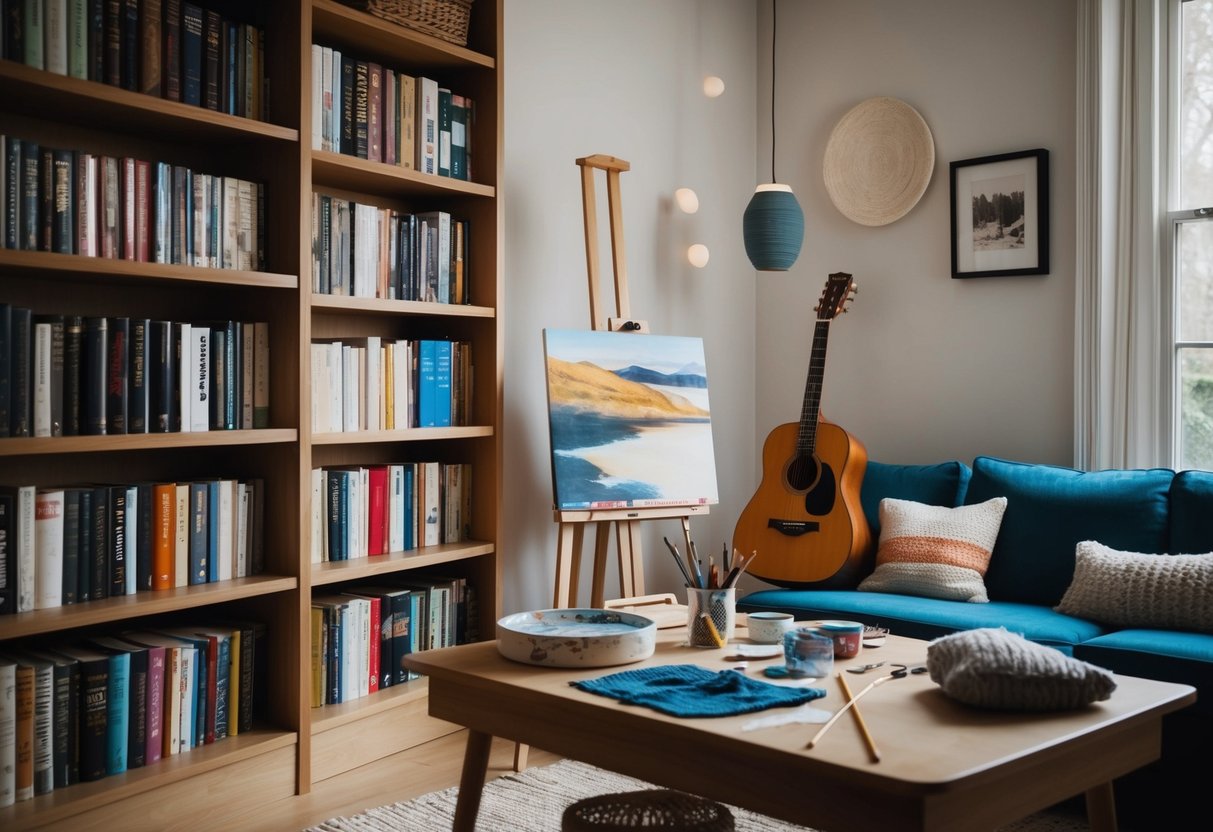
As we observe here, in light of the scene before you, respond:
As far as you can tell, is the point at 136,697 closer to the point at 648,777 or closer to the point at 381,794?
the point at 381,794

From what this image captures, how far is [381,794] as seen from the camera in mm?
2736

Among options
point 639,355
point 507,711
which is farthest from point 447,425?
point 507,711

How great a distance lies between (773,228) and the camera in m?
3.90

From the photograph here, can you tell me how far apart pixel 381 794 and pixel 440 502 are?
0.85 meters

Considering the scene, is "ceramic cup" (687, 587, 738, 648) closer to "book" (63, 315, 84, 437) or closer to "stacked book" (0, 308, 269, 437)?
"stacked book" (0, 308, 269, 437)

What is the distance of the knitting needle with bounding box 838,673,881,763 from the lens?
139 cm

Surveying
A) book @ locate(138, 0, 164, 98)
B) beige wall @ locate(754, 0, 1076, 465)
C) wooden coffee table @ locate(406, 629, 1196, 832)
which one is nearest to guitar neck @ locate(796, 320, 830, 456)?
beige wall @ locate(754, 0, 1076, 465)

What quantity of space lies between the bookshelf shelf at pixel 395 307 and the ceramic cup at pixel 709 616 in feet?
4.19

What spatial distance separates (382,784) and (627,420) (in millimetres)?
1260

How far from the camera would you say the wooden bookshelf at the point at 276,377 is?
2.36 metres

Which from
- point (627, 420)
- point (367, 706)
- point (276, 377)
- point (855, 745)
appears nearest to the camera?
point (855, 745)

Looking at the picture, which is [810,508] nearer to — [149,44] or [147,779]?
[147,779]

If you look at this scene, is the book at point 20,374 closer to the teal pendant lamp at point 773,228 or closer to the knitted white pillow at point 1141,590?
the teal pendant lamp at point 773,228

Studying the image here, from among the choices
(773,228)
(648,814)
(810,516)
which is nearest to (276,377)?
(648,814)
